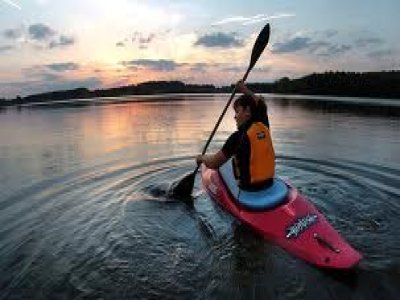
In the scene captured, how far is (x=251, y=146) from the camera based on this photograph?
8.24m

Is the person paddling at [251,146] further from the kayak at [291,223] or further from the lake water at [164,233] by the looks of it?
the lake water at [164,233]

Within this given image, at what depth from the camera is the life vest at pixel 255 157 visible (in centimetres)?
824

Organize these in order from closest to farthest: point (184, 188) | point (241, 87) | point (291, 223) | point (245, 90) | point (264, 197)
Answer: point (291, 223) < point (264, 197) < point (245, 90) < point (241, 87) < point (184, 188)

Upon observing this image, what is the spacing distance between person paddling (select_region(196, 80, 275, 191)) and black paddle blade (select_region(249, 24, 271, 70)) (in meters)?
2.87

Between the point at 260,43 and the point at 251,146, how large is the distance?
4.06m

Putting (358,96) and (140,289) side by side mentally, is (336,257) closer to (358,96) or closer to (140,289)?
(140,289)

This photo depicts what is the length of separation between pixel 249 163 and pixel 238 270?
2.18 metres

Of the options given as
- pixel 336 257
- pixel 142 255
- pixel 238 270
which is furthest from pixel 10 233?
pixel 336 257

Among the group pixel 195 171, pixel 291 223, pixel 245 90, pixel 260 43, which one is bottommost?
pixel 291 223

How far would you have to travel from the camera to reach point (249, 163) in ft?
27.6

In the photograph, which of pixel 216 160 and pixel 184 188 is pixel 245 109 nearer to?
pixel 216 160

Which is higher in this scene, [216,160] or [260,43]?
[260,43]

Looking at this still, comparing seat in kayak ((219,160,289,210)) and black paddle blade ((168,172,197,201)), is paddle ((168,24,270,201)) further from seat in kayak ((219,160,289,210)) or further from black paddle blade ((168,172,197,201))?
seat in kayak ((219,160,289,210))

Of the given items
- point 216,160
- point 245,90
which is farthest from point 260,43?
point 216,160
